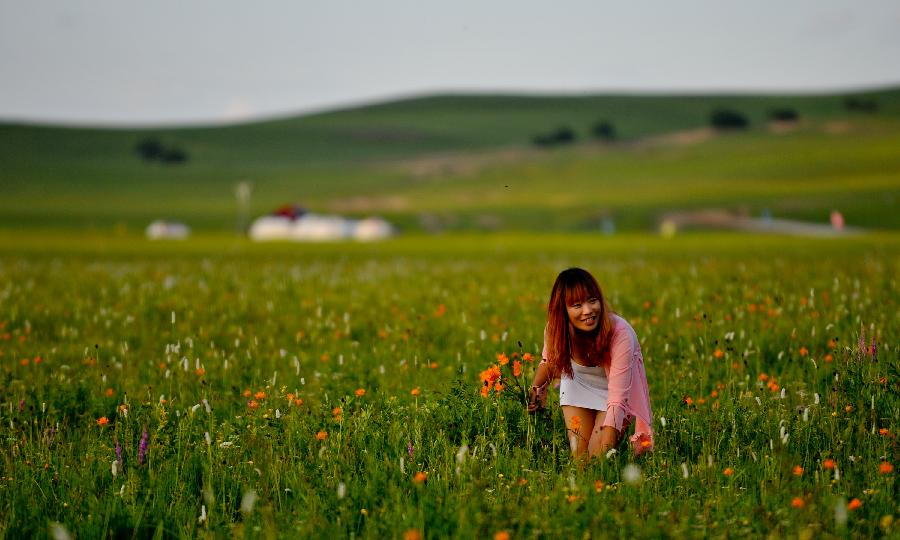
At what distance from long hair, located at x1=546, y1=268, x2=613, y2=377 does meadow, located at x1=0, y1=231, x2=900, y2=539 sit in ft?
1.06

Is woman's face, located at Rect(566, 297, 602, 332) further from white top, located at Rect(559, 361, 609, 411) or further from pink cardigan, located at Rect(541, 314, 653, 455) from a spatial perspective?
white top, located at Rect(559, 361, 609, 411)

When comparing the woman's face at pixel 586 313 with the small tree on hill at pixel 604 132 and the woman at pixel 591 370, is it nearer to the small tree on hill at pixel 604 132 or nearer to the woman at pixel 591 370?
the woman at pixel 591 370

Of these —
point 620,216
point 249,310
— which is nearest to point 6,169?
point 620,216

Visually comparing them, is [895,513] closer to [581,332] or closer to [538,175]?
[581,332]

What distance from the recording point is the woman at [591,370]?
535 cm

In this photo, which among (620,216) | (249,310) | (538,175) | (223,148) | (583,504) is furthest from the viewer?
(223,148)

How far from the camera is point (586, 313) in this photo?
5.50m

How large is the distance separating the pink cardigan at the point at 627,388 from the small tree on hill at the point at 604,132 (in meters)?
145

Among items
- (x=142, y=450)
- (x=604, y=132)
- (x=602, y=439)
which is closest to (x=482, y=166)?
(x=604, y=132)

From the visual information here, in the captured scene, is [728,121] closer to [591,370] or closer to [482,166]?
[482,166]

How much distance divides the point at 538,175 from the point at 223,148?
6507cm

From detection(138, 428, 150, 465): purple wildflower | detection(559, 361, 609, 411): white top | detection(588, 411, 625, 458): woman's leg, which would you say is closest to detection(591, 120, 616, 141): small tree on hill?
detection(559, 361, 609, 411): white top

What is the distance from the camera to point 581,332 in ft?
18.9

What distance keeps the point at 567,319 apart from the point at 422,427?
4.05ft
